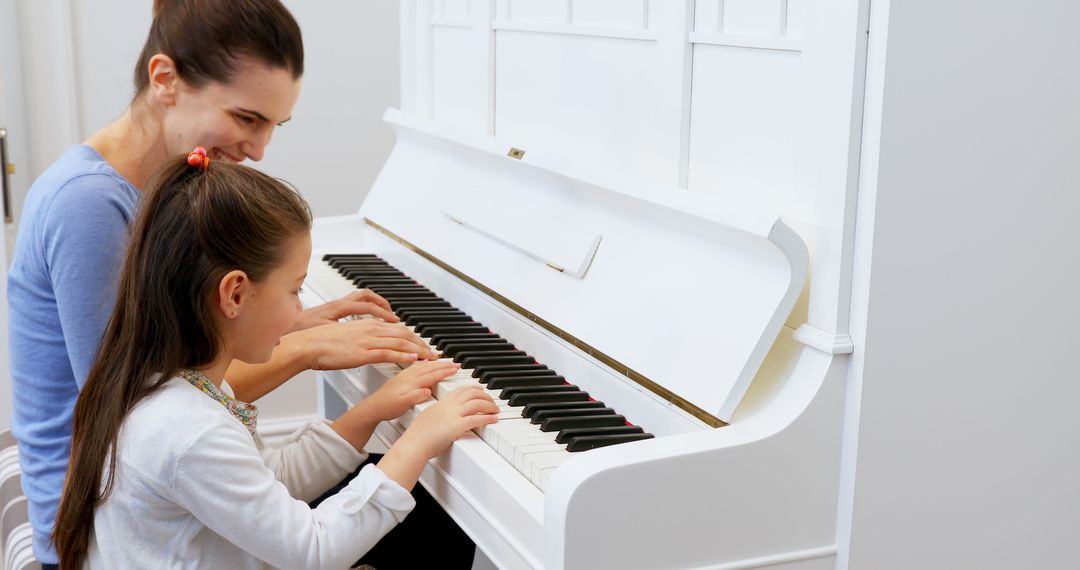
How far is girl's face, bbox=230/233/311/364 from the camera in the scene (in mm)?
1305

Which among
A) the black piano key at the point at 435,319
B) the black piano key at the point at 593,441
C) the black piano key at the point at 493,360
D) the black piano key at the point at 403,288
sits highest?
the black piano key at the point at 403,288

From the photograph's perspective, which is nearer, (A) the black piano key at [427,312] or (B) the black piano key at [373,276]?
(A) the black piano key at [427,312]

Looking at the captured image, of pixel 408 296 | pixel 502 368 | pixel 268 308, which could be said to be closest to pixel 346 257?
pixel 408 296

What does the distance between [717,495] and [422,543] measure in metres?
0.76

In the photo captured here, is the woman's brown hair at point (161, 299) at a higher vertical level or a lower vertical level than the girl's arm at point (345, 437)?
higher

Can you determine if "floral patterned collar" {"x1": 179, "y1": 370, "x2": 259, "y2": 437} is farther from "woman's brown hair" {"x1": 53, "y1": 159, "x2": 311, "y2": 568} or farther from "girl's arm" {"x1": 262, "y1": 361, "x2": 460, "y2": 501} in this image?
"girl's arm" {"x1": 262, "y1": 361, "x2": 460, "y2": 501}

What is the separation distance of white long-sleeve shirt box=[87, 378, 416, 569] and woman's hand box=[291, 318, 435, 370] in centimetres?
34

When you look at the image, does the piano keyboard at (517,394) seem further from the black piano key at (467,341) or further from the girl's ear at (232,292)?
the girl's ear at (232,292)

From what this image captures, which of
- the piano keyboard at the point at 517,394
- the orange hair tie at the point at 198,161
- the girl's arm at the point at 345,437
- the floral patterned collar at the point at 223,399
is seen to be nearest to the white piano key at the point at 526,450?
the piano keyboard at the point at 517,394

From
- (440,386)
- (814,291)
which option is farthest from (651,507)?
(440,386)

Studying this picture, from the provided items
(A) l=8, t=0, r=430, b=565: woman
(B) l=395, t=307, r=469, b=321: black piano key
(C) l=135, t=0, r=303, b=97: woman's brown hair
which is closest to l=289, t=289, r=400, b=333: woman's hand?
(B) l=395, t=307, r=469, b=321: black piano key

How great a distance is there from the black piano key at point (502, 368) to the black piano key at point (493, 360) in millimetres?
17

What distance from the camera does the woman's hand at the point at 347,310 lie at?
6.15ft

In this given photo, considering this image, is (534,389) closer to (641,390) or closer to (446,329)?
(641,390)
